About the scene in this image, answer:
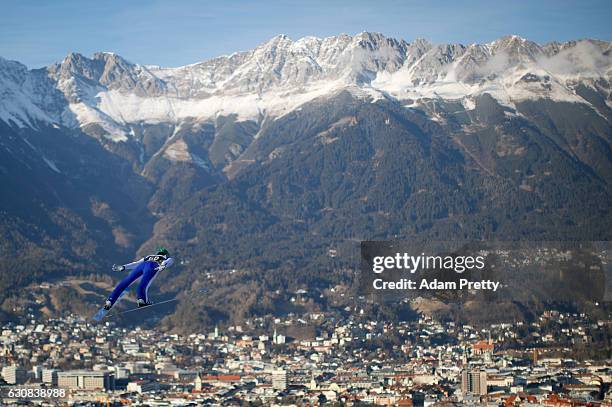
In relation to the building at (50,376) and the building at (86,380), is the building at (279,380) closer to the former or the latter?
the building at (86,380)

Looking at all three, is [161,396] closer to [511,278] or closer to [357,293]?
[511,278]

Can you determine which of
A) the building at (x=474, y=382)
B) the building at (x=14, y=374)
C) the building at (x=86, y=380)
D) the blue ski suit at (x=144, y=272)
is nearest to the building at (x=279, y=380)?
the building at (x=86, y=380)

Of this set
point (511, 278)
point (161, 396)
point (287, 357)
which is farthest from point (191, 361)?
point (511, 278)

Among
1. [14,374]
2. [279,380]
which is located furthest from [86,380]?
[279,380]

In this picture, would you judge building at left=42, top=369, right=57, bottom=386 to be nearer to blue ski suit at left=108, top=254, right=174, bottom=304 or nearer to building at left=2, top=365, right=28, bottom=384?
building at left=2, top=365, right=28, bottom=384

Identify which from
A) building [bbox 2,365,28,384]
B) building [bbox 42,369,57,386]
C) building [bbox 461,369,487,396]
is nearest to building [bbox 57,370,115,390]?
building [bbox 42,369,57,386]

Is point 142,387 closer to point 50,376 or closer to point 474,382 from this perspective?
point 50,376

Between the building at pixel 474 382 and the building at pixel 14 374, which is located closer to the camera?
the building at pixel 474 382

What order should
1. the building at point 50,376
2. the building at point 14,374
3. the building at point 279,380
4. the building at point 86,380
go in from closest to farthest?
the building at point 279,380, the building at point 86,380, the building at point 50,376, the building at point 14,374
